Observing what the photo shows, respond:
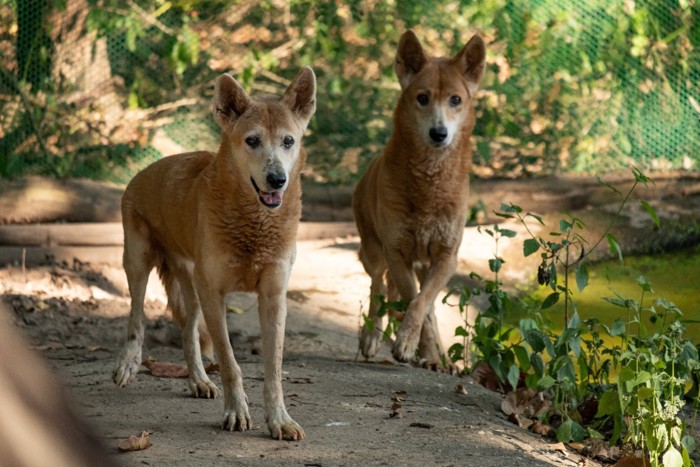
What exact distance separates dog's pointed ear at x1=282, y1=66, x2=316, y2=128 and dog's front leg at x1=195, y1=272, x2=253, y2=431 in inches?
37.0

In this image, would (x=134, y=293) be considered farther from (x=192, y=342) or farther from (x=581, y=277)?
(x=581, y=277)

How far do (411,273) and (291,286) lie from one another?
1911 mm

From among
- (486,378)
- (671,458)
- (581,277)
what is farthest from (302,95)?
(486,378)

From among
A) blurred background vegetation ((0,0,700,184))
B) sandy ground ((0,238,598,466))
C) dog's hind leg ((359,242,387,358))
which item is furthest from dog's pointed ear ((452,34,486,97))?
blurred background vegetation ((0,0,700,184))

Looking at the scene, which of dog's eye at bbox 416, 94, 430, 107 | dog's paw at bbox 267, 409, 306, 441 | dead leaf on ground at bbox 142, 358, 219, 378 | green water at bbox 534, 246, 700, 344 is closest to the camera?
dog's paw at bbox 267, 409, 306, 441

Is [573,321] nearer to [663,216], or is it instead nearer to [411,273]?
[411,273]

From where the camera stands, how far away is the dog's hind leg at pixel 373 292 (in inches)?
275

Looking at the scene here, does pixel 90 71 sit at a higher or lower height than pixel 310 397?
higher

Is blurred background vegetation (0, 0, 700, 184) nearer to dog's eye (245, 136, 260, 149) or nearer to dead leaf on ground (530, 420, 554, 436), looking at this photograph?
dead leaf on ground (530, 420, 554, 436)

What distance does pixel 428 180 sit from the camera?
6.71 meters

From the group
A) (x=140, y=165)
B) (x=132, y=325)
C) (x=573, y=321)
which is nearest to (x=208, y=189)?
(x=132, y=325)

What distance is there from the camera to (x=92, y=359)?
6.46 m

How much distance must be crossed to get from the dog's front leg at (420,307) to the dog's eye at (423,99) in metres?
1.01

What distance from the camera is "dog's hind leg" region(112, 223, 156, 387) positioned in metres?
5.41
